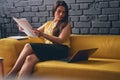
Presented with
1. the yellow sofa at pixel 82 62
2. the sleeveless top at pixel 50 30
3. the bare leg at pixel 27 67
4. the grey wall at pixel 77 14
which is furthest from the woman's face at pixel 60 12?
the bare leg at pixel 27 67

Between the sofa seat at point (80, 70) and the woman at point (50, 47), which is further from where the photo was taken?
the woman at point (50, 47)

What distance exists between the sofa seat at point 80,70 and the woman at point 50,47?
9 cm

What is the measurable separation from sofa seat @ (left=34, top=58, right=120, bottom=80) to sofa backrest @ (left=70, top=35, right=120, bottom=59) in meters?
0.20

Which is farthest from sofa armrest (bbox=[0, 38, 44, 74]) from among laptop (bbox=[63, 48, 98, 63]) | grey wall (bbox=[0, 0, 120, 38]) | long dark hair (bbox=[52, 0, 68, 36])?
grey wall (bbox=[0, 0, 120, 38])

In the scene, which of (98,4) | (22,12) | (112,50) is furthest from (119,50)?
(22,12)

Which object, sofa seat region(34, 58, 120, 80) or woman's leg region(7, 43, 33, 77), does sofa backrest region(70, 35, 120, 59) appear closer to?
sofa seat region(34, 58, 120, 80)

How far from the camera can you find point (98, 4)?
296cm

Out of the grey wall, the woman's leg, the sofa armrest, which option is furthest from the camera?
the grey wall

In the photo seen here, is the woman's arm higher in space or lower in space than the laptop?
higher

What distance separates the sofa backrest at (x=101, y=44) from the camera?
8.63 ft

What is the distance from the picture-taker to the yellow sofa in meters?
2.14

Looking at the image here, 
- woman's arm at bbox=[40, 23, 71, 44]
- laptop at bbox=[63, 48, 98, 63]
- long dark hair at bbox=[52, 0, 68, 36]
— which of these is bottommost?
laptop at bbox=[63, 48, 98, 63]

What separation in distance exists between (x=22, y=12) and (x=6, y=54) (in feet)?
3.08

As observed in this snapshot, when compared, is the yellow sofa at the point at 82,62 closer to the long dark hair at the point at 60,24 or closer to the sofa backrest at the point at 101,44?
the sofa backrest at the point at 101,44
